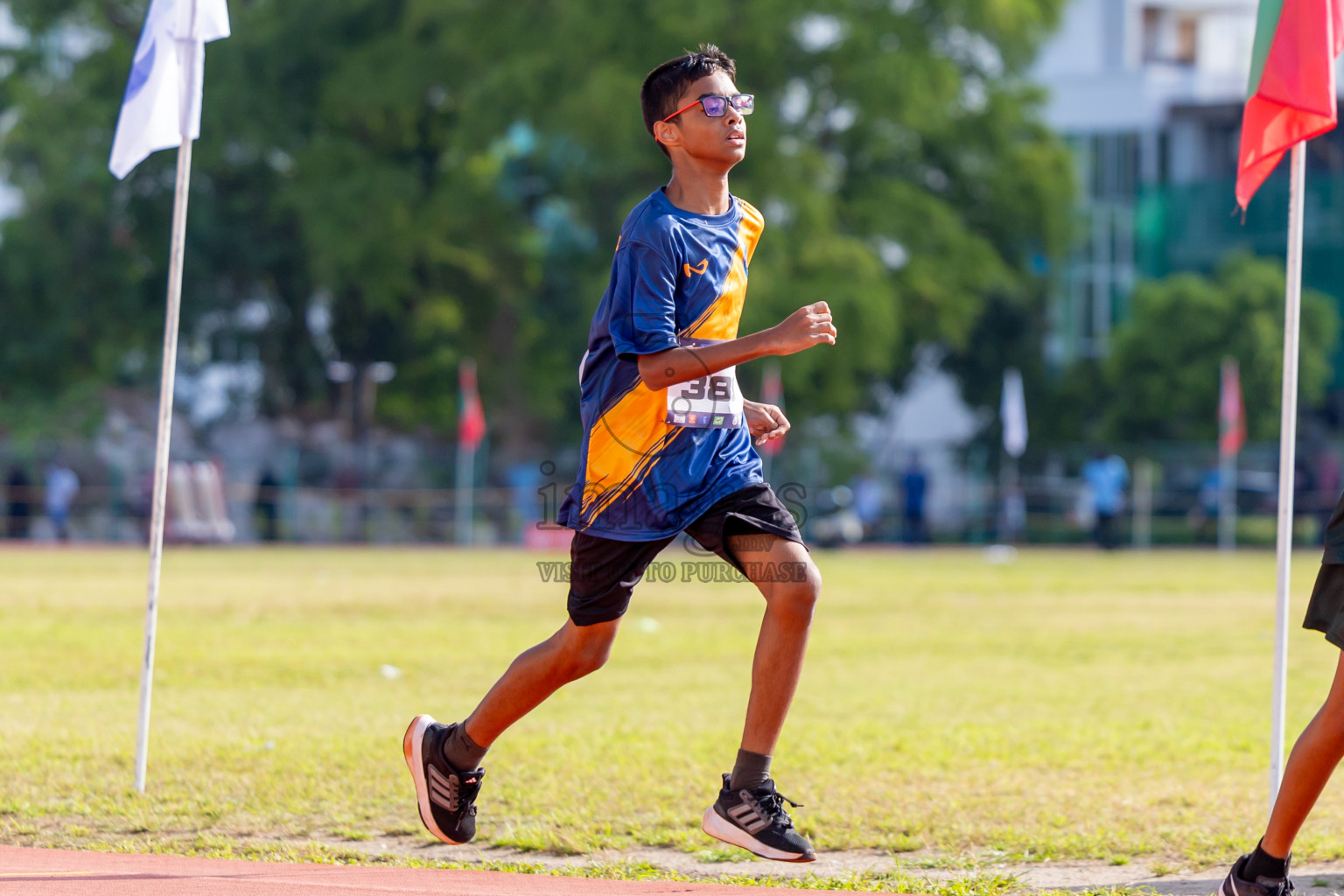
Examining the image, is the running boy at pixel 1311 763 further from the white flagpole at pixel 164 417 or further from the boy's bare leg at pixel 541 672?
the white flagpole at pixel 164 417

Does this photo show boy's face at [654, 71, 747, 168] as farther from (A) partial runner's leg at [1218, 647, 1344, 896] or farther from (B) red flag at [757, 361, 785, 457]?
(B) red flag at [757, 361, 785, 457]

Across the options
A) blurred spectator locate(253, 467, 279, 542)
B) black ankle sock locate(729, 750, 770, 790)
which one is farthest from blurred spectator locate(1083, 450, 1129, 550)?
black ankle sock locate(729, 750, 770, 790)

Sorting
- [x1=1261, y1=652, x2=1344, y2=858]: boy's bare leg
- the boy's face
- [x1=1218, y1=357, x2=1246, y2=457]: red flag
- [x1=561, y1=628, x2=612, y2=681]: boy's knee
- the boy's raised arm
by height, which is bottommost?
[x1=1261, y1=652, x2=1344, y2=858]: boy's bare leg

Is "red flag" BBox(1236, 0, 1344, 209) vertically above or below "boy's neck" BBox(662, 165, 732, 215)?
above

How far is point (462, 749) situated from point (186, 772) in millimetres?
1985

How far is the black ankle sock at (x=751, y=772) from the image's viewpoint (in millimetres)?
4812

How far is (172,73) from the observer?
676 cm

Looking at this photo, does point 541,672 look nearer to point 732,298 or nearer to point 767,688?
point 767,688

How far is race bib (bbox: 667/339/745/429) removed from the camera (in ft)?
15.8

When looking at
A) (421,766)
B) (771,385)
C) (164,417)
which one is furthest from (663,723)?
(771,385)

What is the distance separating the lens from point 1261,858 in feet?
14.8

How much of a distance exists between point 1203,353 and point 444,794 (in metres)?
36.2

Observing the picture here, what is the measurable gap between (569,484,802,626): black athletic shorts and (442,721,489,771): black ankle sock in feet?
1.84

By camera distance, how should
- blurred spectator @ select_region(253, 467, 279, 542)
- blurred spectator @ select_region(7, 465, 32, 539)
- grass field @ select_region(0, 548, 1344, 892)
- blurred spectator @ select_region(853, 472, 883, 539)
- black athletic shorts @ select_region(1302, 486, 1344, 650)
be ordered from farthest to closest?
1. blurred spectator @ select_region(853, 472, 883, 539)
2. blurred spectator @ select_region(253, 467, 279, 542)
3. blurred spectator @ select_region(7, 465, 32, 539)
4. grass field @ select_region(0, 548, 1344, 892)
5. black athletic shorts @ select_region(1302, 486, 1344, 650)
